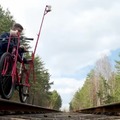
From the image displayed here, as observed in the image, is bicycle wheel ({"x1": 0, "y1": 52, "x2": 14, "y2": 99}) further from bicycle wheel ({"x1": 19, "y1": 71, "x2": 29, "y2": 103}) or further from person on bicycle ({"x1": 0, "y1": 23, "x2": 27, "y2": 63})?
bicycle wheel ({"x1": 19, "y1": 71, "x2": 29, "y2": 103})

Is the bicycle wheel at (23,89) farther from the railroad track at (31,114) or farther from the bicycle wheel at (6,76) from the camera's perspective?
the bicycle wheel at (6,76)

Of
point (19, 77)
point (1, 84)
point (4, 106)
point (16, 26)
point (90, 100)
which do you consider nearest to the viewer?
point (4, 106)

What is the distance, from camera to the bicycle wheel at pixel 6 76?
649 cm

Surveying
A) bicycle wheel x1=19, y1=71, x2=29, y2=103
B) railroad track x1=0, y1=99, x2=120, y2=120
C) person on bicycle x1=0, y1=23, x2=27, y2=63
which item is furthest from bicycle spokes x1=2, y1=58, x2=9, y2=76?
bicycle wheel x1=19, y1=71, x2=29, y2=103

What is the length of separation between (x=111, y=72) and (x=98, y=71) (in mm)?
6356

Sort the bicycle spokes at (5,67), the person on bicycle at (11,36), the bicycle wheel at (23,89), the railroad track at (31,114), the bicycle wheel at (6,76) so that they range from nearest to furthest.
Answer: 1. the railroad track at (31,114)
2. the bicycle wheel at (6,76)
3. the bicycle spokes at (5,67)
4. the person on bicycle at (11,36)
5. the bicycle wheel at (23,89)

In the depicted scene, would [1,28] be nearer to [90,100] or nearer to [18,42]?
[18,42]

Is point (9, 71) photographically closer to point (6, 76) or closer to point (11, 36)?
point (6, 76)

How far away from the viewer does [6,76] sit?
A: 6793mm

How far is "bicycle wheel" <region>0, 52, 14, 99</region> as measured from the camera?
6.49 m

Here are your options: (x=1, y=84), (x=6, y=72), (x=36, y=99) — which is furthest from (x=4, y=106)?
(x=36, y=99)

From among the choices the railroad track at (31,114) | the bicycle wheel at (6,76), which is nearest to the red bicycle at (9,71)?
the bicycle wheel at (6,76)

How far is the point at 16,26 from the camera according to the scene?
287 inches

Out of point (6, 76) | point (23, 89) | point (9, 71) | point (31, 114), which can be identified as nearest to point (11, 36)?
point (9, 71)
